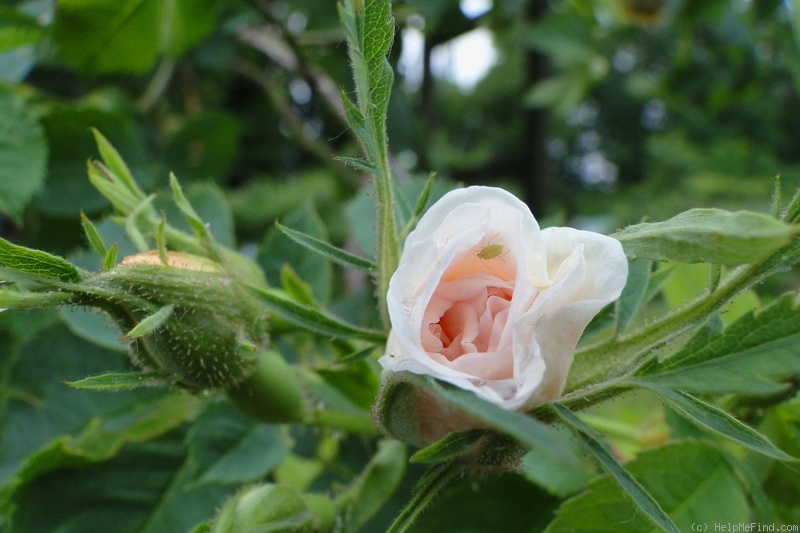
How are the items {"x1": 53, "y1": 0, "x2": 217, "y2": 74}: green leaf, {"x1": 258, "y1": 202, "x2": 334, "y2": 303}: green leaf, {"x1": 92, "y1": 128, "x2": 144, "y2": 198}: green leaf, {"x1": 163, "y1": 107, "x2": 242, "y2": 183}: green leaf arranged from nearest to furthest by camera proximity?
{"x1": 92, "y1": 128, "x2": 144, "y2": 198}: green leaf → {"x1": 258, "y1": 202, "x2": 334, "y2": 303}: green leaf → {"x1": 53, "y1": 0, "x2": 217, "y2": 74}: green leaf → {"x1": 163, "y1": 107, "x2": 242, "y2": 183}: green leaf

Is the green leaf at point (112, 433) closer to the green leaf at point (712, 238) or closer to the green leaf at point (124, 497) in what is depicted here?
the green leaf at point (124, 497)

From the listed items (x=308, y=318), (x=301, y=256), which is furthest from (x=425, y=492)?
(x=301, y=256)

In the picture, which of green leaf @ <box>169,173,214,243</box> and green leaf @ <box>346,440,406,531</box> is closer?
green leaf @ <box>169,173,214,243</box>

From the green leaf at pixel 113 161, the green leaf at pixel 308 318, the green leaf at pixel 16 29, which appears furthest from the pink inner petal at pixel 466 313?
the green leaf at pixel 16 29

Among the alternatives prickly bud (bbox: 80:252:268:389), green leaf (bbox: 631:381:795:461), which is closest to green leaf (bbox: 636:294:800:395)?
green leaf (bbox: 631:381:795:461)

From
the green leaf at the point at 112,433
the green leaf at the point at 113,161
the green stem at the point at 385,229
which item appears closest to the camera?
the green stem at the point at 385,229

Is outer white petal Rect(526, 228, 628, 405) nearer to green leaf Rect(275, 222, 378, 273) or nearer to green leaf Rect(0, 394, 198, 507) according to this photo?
green leaf Rect(275, 222, 378, 273)

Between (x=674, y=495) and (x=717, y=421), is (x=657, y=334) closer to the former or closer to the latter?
(x=717, y=421)
